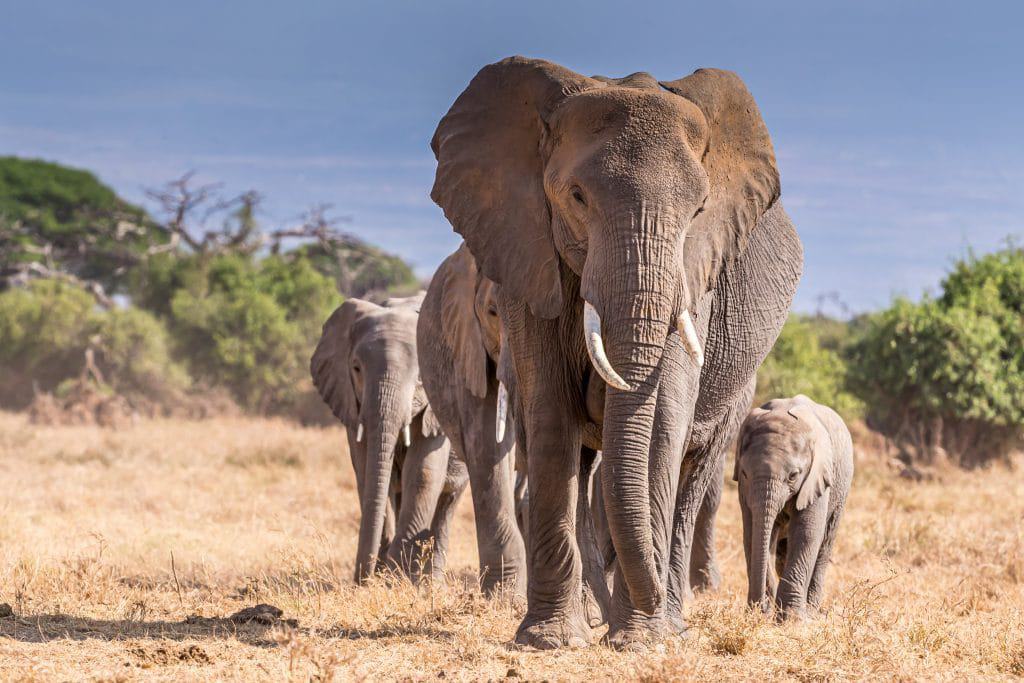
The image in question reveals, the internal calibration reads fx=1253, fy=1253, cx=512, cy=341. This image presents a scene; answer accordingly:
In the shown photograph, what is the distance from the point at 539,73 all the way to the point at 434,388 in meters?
2.94

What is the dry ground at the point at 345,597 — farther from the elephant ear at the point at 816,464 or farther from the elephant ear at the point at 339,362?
the elephant ear at the point at 339,362

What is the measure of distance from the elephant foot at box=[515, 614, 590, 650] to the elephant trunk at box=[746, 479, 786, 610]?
2518mm

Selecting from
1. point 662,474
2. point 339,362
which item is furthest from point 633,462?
point 339,362

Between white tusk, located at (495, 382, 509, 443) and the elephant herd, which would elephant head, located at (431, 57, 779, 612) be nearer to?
the elephant herd

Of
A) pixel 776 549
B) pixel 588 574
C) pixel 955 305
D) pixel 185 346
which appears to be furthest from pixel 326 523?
pixel 185 346

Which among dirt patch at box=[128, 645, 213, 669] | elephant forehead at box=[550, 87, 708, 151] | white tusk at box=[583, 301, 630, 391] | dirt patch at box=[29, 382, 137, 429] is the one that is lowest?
dirt patch at box=[128, 645, 213, 669]

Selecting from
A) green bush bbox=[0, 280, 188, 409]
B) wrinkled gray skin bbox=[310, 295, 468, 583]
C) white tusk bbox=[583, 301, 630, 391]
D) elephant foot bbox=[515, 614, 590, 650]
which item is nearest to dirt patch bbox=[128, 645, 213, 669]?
elephant foot bbox=[515, 614, 590, 650]

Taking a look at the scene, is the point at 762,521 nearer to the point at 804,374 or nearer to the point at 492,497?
the point at 492,497

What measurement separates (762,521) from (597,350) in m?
3.63

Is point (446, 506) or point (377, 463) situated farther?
point (446, 506)

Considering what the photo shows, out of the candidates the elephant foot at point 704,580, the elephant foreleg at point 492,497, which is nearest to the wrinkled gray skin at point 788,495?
the elephant foot at point 704,580

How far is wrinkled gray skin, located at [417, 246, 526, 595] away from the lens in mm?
7000

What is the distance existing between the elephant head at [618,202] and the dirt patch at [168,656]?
177 centimetres

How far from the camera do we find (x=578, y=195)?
4.98m
